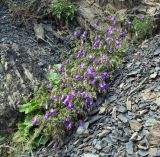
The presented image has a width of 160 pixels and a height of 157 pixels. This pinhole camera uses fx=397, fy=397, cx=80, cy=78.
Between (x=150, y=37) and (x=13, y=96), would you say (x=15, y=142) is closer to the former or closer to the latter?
(x=13, y=96)

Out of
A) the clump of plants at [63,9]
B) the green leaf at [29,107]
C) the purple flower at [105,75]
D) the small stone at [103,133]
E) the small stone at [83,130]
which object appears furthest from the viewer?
the clump of plants at [63,9]

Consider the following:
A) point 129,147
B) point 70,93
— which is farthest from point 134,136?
point 70,93

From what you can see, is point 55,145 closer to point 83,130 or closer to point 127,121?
point 83,130

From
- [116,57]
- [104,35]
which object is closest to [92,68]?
[116,57]

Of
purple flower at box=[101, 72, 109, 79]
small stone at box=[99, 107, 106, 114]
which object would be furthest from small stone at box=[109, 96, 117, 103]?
purple flower at box=[101, 72, 109, 79]

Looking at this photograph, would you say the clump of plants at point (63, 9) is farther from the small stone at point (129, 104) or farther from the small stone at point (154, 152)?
the small stone at point (154, 152)

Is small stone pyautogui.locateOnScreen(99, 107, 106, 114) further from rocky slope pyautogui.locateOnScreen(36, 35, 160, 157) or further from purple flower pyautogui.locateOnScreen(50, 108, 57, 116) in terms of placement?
purple flower pyautogui.locateOnScreen(50, 108, 57, 116)

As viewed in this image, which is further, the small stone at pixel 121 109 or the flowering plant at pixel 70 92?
the flowering plant at pixel 70 92

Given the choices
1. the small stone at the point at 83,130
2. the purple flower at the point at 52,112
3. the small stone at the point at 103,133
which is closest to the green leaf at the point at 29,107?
the purple flower at the point at 52,112
